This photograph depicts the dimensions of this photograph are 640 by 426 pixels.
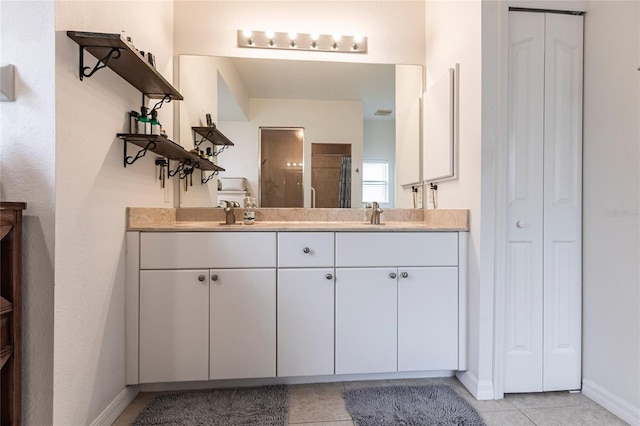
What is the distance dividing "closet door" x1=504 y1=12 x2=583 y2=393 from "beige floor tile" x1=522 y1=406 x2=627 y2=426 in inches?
4.6

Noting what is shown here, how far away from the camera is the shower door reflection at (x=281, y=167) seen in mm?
2113

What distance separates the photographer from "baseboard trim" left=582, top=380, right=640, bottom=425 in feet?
4.40

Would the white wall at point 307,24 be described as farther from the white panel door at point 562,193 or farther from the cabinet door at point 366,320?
the cabinet door at point 366,320

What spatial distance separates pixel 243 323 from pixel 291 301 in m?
0.27

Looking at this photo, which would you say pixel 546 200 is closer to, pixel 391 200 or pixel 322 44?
pixel 391 200

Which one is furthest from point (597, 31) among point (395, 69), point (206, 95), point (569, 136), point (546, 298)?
point (206, 95)

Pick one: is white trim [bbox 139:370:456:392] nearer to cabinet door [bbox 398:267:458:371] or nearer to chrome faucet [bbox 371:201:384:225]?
cabinet door [bbox 398:267:458:371]

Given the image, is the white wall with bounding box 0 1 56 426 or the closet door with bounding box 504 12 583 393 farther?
the closet door with bounding box 504 12 583 393

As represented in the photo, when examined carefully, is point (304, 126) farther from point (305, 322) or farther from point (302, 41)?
point (305, 322)

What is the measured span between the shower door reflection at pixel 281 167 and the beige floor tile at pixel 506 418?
5.03ft

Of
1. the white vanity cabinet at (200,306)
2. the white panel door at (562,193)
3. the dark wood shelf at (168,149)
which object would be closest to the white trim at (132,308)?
the white vanity cabinet at (200,306)

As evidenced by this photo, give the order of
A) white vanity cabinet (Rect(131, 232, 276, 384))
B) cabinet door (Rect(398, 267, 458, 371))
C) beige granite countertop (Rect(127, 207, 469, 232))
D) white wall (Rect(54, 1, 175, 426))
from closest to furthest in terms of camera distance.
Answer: white wall (Rect(54, 1, 175, 426)), white vanity cabinet (Rect(131, 232, 276, 384)), cabinet door (Rect(398, 267, 458, 371)), beige granite countertop (Rect(127, 207, 469, 232))

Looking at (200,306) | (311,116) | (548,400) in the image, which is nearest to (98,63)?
(200,306)

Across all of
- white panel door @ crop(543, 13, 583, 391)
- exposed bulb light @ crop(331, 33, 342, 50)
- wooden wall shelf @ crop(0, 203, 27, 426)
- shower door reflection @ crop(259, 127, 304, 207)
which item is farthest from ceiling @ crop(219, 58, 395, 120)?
wooden wall shelf @ crop(0, 203, 27, 426)
